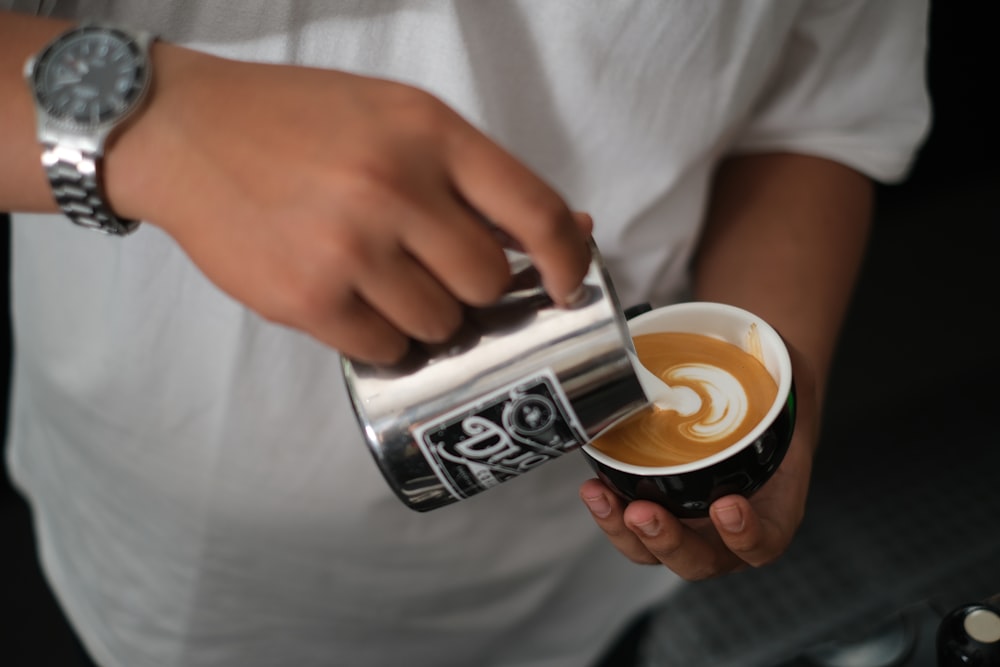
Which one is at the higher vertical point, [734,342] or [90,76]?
[90,76]

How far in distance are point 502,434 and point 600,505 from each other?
4.7 inches

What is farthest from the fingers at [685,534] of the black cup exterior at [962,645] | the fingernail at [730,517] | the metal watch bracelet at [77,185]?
the metal watch bracelet at [77,185]

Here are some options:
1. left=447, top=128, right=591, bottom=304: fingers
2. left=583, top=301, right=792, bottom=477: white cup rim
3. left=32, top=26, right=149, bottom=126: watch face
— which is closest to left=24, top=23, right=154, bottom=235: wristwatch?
left=32, top=26, right=149, bottom=126: watch face

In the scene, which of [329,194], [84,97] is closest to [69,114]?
[84,97]

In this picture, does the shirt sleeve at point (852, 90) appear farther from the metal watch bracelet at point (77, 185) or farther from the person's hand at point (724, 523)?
the metal watch bracelet at point (77, 185)

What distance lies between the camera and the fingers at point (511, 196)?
0.38 metres

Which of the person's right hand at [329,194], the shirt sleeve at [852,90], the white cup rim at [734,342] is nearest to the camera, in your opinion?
the person's right hand at [329,194]

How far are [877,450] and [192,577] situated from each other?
1.28 m

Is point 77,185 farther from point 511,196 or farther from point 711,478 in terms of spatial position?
point 711,478

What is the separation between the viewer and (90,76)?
1.32 ft

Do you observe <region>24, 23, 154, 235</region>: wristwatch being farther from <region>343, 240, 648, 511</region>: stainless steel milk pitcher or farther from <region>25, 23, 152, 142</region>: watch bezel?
<region>343, 240, 648, 511</region>: stainless steel milk pitcher

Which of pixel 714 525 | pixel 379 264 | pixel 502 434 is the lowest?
pixel 714 525

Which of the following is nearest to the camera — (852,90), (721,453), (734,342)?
(721,453)

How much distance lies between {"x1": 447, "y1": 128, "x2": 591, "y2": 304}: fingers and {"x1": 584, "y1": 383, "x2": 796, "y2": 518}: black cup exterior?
18cm
